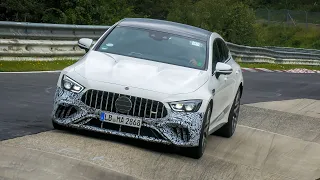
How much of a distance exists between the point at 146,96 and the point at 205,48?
6.51ft

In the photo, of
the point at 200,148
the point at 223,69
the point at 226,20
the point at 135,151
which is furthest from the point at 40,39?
the point at 226,20

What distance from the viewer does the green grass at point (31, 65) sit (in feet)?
62.3

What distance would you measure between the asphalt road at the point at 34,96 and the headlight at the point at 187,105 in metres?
1.71

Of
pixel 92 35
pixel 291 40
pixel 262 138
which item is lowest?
pixel 291 40

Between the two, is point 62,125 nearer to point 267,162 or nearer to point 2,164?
point 2,164

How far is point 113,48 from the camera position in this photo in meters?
11.0

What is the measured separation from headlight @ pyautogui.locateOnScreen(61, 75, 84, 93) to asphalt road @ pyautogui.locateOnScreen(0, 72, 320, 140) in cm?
70

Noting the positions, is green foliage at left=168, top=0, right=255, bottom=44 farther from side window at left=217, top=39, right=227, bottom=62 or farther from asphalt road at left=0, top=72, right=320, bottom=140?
side window at left=217, top=39, right=227, bottom=62

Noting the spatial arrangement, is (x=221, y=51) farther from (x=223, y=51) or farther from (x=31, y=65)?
Result: (x=31, y=65)

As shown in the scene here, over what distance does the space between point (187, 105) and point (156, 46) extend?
1563 mm

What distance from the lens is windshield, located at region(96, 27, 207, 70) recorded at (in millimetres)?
10852

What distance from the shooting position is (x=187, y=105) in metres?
9.74

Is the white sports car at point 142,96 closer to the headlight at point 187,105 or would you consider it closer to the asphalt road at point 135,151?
the headlight at point 187,105

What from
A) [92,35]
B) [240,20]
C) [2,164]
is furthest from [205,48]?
[240,20]
